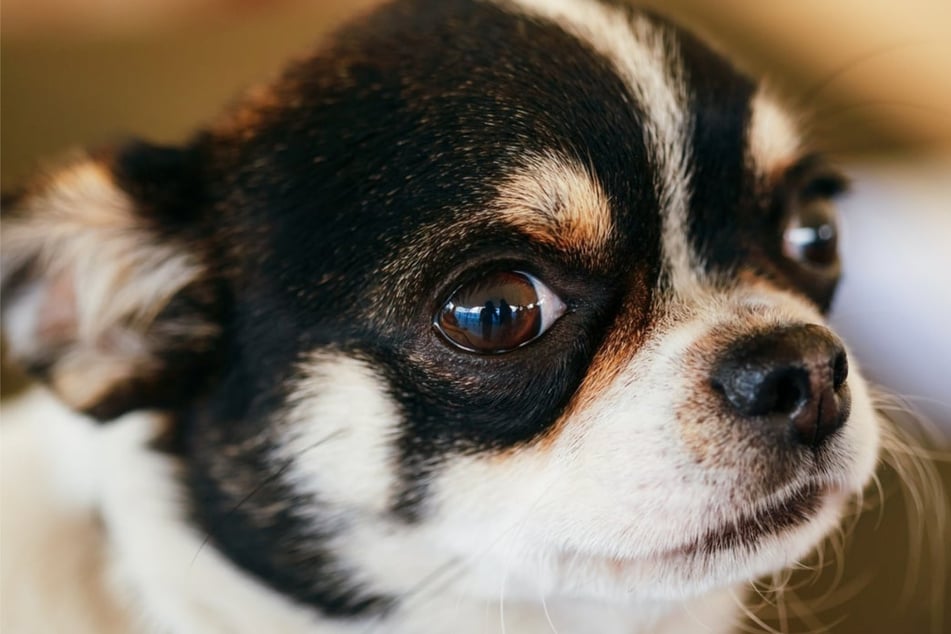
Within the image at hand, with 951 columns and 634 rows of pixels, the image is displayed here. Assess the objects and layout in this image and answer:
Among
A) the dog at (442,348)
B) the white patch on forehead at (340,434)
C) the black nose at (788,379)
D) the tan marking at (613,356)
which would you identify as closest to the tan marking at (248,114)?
the dog at (442,348)

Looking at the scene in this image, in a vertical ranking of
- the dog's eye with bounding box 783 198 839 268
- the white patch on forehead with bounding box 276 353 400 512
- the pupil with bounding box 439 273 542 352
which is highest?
the dog's eye with bounding box 783 198 839 268

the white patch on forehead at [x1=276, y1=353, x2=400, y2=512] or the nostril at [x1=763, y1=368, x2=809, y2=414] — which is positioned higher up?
the nostril at [x1=763, y1=368, x2=809, y2=414]

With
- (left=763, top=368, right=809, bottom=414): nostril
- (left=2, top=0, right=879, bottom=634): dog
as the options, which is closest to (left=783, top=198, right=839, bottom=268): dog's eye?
(left=2, top=0, right=879, bottom=634): dog

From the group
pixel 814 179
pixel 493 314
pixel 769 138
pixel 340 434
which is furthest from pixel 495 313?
pixel 814 179

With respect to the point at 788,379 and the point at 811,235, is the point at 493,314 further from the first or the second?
the point at 811,235

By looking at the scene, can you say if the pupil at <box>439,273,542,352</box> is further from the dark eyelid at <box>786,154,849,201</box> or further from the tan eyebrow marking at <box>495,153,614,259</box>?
the dark eyelid at <box>786,154,849,201</box>

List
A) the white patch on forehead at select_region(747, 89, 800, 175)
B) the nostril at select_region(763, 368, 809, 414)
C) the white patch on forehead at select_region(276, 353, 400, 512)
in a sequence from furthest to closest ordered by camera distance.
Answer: the white patch on forehead at select_region(747, 89, 800, 175) < the white patch on forehead at select_region(276, 353, 400, 512) < the nostril at select_region(763, 368, 809, 414)

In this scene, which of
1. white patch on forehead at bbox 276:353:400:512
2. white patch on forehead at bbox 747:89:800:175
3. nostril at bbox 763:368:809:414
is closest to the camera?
nostril at bbox 763:368:809:414

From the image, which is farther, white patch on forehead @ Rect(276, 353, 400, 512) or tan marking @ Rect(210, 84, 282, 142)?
tan marking @ Rect(210, 84, 282, 142)
